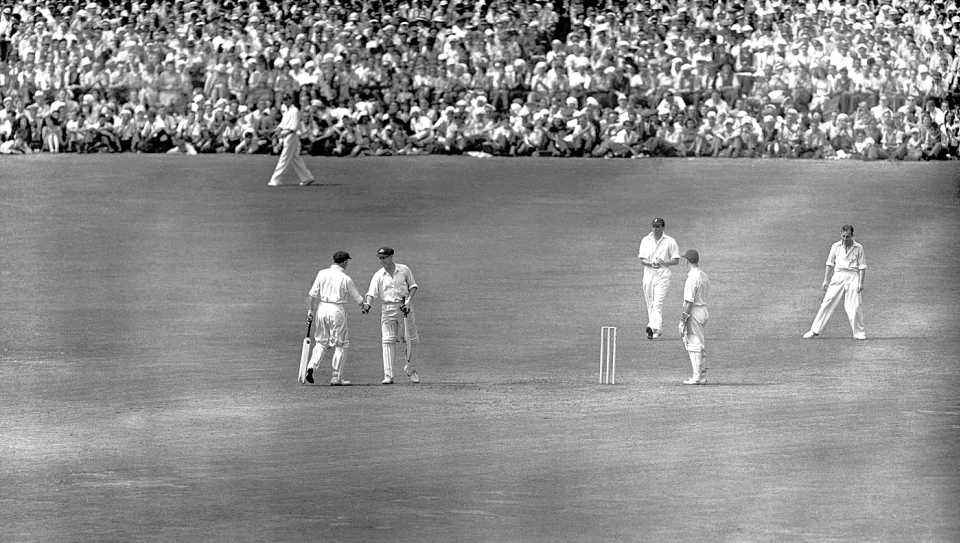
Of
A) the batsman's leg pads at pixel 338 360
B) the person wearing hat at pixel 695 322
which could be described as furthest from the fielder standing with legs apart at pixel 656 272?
the batsman's leg pads at pixel 338 360

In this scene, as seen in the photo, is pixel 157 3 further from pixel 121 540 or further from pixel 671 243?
pixel 121 540

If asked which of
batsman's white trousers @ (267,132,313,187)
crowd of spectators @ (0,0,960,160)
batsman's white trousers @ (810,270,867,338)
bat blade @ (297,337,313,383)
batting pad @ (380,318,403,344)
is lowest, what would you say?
bat blade @ (297,337,313,383)

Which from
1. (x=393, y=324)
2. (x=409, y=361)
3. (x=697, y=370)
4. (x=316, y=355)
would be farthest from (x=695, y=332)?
(x=316, y=355)

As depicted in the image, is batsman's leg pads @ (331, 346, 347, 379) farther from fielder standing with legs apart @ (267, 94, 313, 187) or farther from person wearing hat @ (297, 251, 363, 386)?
fielder standing with legs apart @ (267, 94, 313, 187)

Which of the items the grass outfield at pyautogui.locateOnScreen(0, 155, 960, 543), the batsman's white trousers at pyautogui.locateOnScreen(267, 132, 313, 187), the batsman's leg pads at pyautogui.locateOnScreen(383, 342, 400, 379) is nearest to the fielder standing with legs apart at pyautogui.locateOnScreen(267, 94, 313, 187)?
Result: the batsman's white trousers at pyautogui.locateOnScreen(267, 132, 313, 187)

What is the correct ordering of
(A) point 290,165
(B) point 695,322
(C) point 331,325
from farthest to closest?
(A) point 290,165
(B) point 695,322
(C) point 331,325

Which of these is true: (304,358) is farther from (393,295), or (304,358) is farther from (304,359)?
(393,295)

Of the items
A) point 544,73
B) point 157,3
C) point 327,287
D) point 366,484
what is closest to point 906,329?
point 327,287
